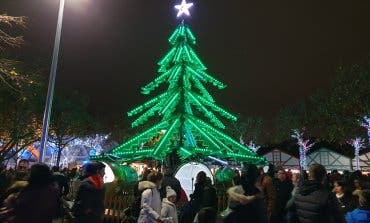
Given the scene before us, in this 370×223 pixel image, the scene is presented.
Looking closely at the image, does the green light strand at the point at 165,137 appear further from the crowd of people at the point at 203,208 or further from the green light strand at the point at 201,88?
the crowd of people at the point at 203,208

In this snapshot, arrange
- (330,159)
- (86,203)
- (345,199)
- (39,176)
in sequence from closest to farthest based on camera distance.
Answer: (39,176) < (86,203) < (345,199) < (330,159)

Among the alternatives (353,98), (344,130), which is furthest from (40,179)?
(344,130)

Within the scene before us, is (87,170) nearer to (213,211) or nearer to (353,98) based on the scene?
(213,211)

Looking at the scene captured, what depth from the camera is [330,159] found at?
191 ft

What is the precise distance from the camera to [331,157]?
Answer: 191ft

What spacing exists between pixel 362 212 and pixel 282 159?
5923 cm

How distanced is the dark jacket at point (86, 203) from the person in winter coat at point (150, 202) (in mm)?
1062

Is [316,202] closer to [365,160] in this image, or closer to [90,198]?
[90,198]

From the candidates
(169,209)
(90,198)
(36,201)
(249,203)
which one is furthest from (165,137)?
(36,201)

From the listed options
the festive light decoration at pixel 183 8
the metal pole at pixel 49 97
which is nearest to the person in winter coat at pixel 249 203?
the metal pole at pixel 49 97

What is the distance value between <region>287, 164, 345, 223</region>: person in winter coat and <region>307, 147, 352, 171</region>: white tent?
180 feet

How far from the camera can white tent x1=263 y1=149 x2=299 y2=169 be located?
200 feet

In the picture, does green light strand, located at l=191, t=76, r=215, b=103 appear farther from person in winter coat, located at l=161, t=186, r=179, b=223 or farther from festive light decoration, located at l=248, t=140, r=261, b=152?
festive light decoration, located at l=248, t=140, r=261, b=152

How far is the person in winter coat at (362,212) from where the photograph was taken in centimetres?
531
